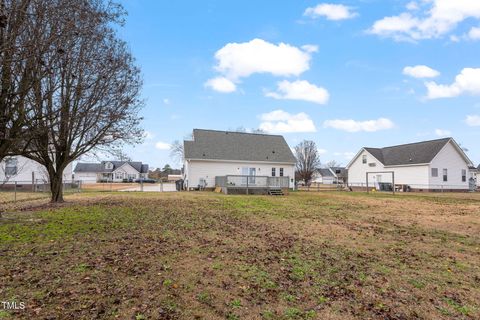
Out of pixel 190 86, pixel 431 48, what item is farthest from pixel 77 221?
pixel 431 48

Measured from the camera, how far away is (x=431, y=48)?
65.4 feet

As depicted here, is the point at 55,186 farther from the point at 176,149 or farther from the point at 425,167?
the point at 176,149

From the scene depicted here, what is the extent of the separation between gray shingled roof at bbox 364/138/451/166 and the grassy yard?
2996cm

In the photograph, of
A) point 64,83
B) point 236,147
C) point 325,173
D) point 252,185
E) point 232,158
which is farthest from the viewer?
point 325,173

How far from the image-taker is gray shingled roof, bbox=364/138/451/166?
3572cm

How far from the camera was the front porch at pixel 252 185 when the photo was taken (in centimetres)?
2753

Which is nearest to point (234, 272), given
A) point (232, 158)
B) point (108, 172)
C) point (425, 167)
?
point (232, 158)

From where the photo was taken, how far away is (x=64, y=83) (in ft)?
46.2

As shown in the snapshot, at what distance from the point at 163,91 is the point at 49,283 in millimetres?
17736

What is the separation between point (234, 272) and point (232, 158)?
89.7 feet

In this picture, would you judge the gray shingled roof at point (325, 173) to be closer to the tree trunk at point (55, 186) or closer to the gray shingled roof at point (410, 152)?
the gray shingled roof at point (410, 152)

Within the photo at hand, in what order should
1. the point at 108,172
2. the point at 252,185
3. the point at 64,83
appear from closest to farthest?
the point at 64,83 < the point at 252,185 < the point at 108,172

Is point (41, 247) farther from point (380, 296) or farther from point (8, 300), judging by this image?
point (380, 296)

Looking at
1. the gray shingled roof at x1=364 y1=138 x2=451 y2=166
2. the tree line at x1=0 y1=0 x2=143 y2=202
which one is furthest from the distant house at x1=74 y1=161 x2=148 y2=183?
the tree line at x1=0 y1=0 x2=143 y2=202
